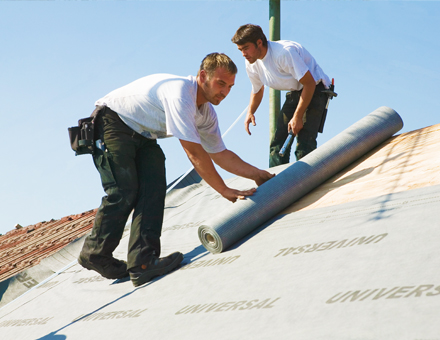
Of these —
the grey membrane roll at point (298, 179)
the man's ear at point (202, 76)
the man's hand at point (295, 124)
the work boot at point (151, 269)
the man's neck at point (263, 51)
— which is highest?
the man's neck at point (263, 51)

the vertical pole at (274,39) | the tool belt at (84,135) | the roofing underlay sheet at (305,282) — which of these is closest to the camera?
the roofing underlay sheet at (305,282)

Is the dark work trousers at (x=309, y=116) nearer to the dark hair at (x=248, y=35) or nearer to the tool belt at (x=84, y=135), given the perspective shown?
the dark hair at (x=248, y=35)

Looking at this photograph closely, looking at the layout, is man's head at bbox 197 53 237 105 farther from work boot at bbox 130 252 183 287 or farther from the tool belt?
work boot at bbox 130 252 183 287

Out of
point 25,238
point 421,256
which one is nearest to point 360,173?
point 421,256

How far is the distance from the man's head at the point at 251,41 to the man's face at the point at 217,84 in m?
1.40

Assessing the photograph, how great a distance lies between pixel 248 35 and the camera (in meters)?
4.12

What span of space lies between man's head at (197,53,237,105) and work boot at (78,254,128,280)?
1189mm

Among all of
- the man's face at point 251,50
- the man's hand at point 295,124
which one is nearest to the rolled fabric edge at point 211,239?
the man's hand at point 295,124

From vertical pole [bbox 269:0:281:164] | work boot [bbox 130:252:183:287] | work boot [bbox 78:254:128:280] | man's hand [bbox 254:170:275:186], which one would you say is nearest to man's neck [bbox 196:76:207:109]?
man's hand [bbox 254:170:275:186]

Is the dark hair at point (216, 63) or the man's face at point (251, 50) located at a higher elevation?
the man's face at point (251, 50)

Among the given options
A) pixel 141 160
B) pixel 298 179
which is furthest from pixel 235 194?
pixel 141 160

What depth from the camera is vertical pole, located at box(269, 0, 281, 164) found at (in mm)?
6902

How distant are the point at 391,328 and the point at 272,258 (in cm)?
104

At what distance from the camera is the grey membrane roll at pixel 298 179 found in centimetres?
287
